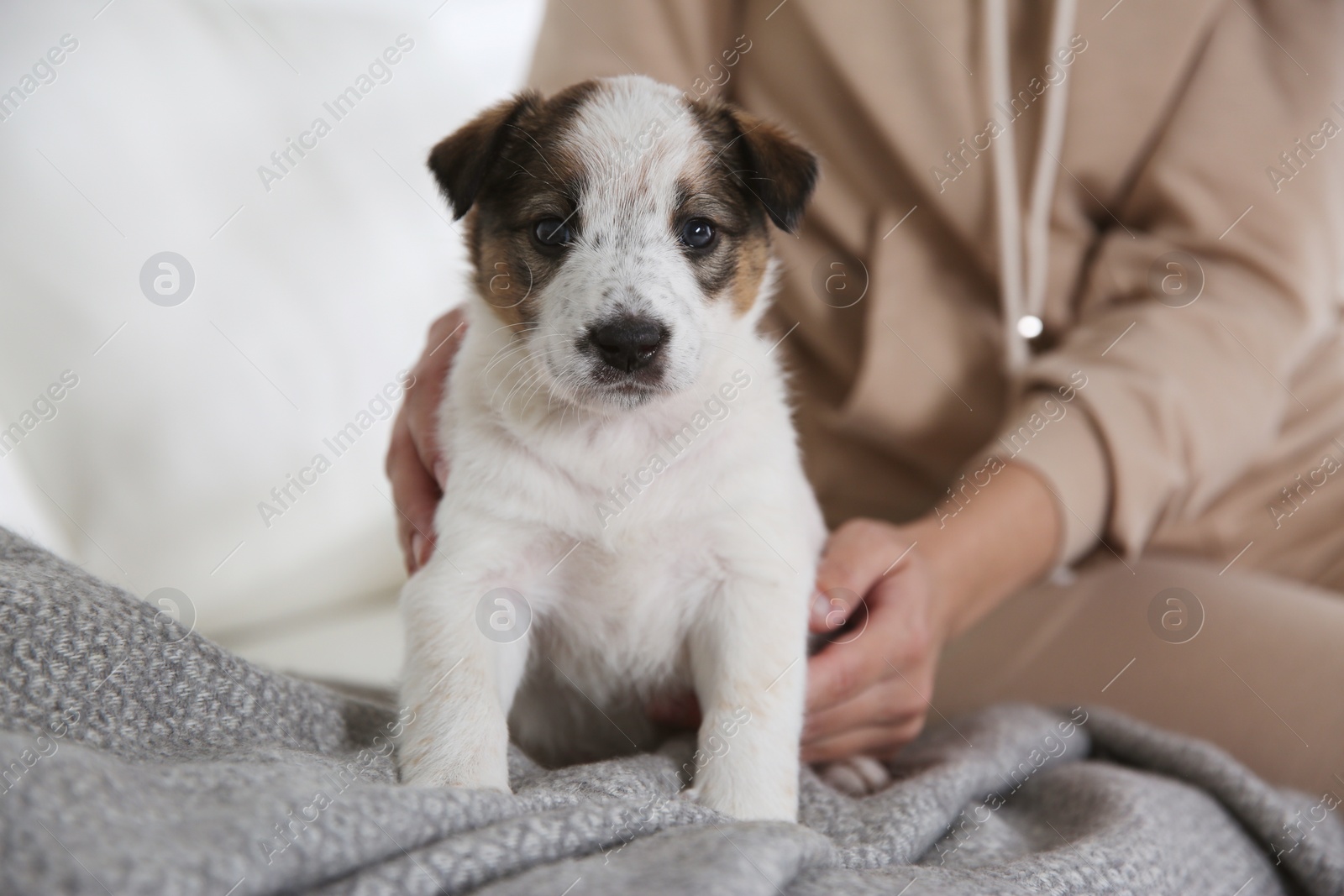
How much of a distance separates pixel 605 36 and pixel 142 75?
1.28 meters

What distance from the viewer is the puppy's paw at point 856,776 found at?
1.79 meters

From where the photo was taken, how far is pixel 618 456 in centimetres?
168

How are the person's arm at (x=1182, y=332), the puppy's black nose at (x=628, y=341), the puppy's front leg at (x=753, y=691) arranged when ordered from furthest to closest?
1. the person's arm at (x=1182, y=332)
2. the puppy's black nose at (x=628, y=341)
3. the puppy's front leg at (x=753, y=691)

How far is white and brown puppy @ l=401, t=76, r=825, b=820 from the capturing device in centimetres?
151

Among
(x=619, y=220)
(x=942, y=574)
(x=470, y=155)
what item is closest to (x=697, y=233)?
(x=619, y=220)

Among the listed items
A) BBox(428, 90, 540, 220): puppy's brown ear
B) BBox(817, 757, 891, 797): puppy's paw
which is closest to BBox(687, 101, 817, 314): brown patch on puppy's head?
BBox(428, 90, 540, 220): puppy's brown ear

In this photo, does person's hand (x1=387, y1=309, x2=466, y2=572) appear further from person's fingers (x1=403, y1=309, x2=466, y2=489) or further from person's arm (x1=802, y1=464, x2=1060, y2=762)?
person's arm (x1=802, y1=464, x2=1060, y2=762)

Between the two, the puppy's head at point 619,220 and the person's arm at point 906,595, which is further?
the person's arm at point 906,595

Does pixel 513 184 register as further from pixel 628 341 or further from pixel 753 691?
pixel 753 691

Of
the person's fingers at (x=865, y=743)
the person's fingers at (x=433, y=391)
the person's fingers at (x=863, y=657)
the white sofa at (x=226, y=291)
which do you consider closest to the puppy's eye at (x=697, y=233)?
the person's fingers at (x=433, y=391)

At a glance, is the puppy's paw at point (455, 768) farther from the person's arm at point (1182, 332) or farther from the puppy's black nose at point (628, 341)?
the person's arm at point (1182, 332)

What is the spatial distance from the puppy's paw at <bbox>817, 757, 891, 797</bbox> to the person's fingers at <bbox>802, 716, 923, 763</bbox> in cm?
2

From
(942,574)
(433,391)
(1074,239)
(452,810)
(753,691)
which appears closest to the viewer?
(452,810)

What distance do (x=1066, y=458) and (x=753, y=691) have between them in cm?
111
